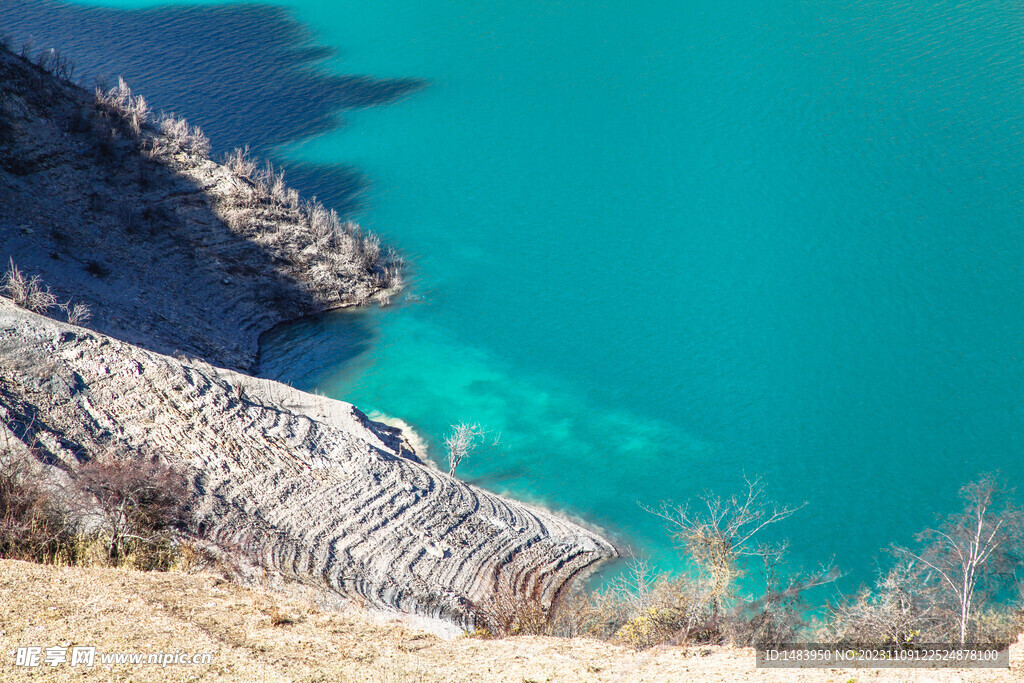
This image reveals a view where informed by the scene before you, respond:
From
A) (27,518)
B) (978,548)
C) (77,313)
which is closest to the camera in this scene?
(27,518)

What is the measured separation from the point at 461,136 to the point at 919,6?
3638 cm

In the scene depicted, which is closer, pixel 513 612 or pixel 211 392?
pixel 513 612

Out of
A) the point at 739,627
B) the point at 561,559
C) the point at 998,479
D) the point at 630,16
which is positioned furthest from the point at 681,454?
the point at 630,16

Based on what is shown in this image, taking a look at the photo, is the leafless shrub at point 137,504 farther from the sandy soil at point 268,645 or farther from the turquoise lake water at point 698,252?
the turquoise lake water at point 698,252

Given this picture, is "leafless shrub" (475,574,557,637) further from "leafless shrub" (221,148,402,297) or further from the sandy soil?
"leafless shrub" (221,148,402,297)

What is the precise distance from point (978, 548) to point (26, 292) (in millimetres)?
30213

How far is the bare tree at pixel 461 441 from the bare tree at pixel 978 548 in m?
15.1

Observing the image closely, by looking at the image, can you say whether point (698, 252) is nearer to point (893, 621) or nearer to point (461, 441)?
point (461, 441)

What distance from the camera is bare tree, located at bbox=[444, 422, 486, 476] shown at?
3034 centimetres

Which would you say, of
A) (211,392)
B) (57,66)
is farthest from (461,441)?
(57,66)

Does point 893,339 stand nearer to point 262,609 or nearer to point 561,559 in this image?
point 561,559

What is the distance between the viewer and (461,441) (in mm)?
30531

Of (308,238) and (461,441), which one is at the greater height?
(308,238)

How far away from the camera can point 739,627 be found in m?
18.3
